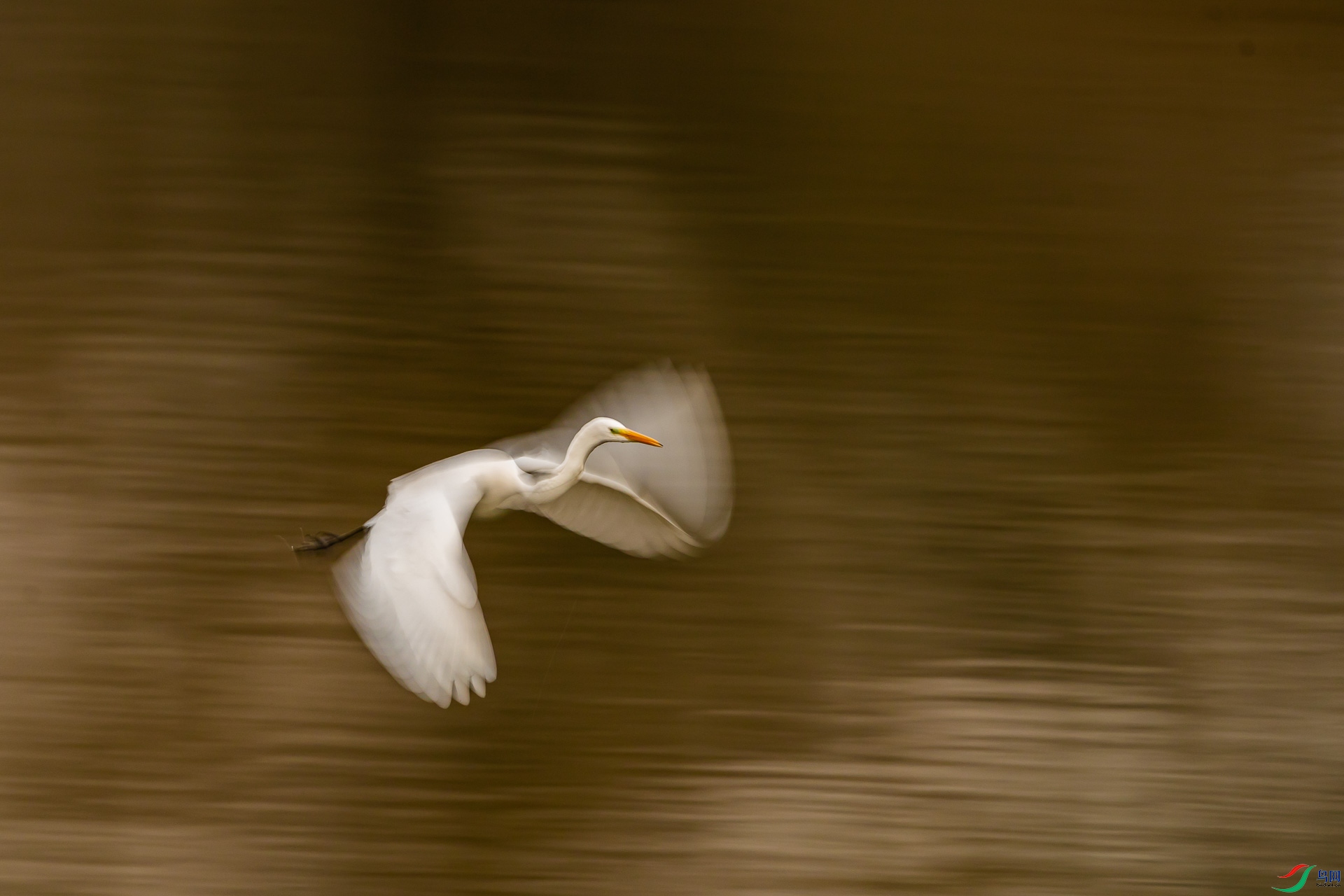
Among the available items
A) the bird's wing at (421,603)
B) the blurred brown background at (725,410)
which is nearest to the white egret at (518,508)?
the bird's wing at (421,603)

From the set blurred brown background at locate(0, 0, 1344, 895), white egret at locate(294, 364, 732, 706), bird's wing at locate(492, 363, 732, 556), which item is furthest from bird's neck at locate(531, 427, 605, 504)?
blurred brown background at locate(0, 0, 1344, 895)

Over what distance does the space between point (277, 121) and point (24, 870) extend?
76.7 inches

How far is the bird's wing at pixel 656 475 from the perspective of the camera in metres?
2.04

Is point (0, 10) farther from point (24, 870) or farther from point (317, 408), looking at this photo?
point (24, 870)

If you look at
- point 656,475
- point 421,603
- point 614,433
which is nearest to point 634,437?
point 614,433

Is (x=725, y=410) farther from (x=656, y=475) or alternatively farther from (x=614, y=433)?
(x=614, y=433)

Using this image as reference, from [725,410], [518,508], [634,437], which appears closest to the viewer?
[634,437]

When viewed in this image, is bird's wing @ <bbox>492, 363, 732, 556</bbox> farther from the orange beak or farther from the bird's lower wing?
the orange beak

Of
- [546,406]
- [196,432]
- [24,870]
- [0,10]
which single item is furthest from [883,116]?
[24,870]

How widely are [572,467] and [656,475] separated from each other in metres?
0.25

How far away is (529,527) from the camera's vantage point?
2.52m

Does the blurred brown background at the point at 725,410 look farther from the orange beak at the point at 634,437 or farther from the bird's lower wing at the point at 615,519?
the orange beak at the point at 634,437

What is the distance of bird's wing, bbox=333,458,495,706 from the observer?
160cm

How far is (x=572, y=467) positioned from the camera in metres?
1.87
